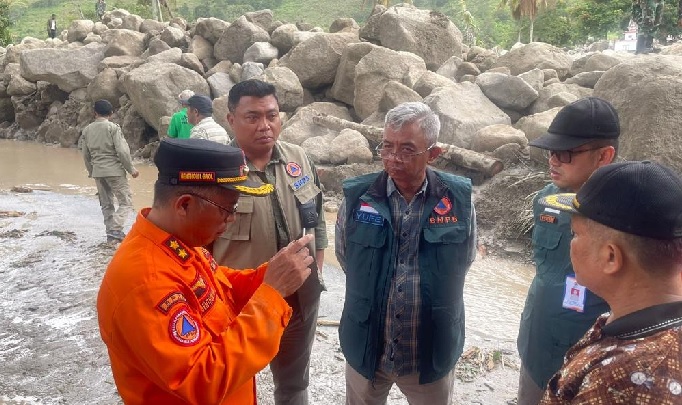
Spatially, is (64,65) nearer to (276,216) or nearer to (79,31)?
(79,31)

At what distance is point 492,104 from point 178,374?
9984mm

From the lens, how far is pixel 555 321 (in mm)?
2443

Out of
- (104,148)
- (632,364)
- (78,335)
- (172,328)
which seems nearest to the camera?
(632,364)

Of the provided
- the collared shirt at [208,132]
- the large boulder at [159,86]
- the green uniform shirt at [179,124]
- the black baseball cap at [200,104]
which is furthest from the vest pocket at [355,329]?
the large boulder at [159,86]

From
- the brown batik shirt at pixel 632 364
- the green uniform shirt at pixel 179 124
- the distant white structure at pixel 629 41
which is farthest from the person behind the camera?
the distant white structure at pixel 629 41

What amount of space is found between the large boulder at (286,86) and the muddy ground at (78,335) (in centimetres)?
640

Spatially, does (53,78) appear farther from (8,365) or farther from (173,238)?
(173,238)

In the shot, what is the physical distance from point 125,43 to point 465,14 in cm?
2327

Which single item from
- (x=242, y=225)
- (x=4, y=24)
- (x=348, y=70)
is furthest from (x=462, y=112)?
(x=4, y=24)

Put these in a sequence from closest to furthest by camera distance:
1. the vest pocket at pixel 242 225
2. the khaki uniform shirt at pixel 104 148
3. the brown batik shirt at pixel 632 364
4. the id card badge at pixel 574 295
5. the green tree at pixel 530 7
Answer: the brown batik shirt at pixel 632 364
the id card badge at pixel 574 295
the vest pocket at pixel 242 225
the khaki uniform shirt at pixel 104 148
the green tree at pixel 530 7

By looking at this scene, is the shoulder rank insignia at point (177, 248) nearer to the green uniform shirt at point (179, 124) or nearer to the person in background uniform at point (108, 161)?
the green uniform shirt at point (179, 124)

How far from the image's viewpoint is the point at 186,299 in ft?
5.92

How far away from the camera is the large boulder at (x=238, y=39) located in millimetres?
16594

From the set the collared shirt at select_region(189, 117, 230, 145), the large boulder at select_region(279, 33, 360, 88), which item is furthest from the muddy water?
the large boulder at select_region(279, 33, 360, 88)
